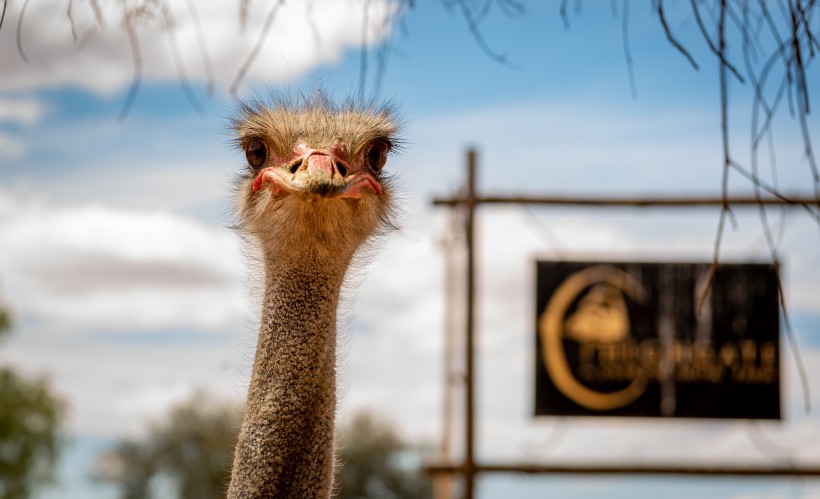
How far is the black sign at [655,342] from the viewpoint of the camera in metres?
9.14

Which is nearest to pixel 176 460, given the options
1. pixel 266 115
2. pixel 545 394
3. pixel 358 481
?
pixel 358 481

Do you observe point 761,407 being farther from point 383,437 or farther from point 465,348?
point 383,437

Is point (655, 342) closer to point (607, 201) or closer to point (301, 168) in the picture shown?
point (607, 201)

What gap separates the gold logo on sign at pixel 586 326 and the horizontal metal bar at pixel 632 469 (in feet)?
1.98

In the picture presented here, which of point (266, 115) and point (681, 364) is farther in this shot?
point (681, 364)

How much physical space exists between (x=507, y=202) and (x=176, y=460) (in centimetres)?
1851

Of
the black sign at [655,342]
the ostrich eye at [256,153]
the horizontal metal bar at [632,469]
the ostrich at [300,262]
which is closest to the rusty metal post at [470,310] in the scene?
the horizontal metal bar at [632,469]

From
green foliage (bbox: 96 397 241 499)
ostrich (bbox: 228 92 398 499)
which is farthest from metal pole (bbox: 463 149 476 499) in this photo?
green foliage (bbox: 96 397 241 499)

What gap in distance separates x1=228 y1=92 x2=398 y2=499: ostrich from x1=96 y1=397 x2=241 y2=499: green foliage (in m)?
21.6

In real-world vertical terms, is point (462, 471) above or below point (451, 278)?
below

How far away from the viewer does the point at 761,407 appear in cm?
922

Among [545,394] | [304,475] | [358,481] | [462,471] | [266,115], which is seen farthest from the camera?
[358,481]

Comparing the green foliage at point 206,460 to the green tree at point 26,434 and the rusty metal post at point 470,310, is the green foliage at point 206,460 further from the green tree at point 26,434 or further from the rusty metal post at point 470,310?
the rusty metal post at point 470,310

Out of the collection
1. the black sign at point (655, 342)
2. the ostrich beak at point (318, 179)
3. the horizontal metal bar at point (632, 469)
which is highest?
the black sign at point (655, 342)
